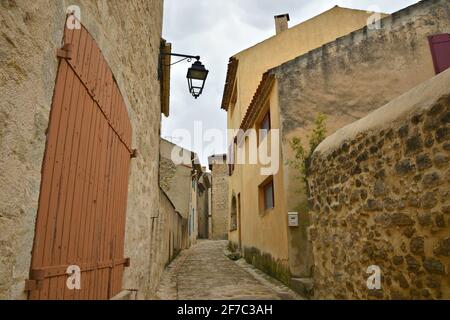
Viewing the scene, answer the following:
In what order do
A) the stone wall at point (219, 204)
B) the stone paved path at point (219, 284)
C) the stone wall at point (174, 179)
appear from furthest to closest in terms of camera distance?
the stone wall at point (219, 204) → the stone wall at point (174, 179) → the stone paved path at point (219, 284)

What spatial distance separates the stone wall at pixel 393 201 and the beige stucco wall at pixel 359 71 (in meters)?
2.11

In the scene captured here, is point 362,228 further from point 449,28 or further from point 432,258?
point 449,28

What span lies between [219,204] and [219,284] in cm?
1860

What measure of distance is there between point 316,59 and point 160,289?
5.64 metres

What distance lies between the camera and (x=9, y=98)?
1254mm

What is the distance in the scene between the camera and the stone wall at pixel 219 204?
24703 millimetres

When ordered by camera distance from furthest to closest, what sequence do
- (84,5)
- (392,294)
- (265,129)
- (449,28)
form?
(265,129) → (449,28) → (392,294) → (84,5)

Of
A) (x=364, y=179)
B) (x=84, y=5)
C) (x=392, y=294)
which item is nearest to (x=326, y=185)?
(x=364, y=179)

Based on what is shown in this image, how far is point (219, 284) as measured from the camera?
21.1 feet

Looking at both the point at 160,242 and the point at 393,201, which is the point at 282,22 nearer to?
the point at 160,242

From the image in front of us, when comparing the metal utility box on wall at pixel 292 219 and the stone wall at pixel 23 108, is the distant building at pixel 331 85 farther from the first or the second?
the stone wall at pixel 23 108

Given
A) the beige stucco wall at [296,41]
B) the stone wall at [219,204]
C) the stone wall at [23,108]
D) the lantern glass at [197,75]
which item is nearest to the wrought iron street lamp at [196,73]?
the lantern glass at [197,75]

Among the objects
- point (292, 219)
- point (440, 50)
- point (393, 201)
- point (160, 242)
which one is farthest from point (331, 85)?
point (160, 242)

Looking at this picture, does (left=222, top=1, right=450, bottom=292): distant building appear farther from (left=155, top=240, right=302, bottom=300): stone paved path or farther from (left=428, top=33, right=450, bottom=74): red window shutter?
(left=428, top=33, right=450, bottom=74): red window shutter
